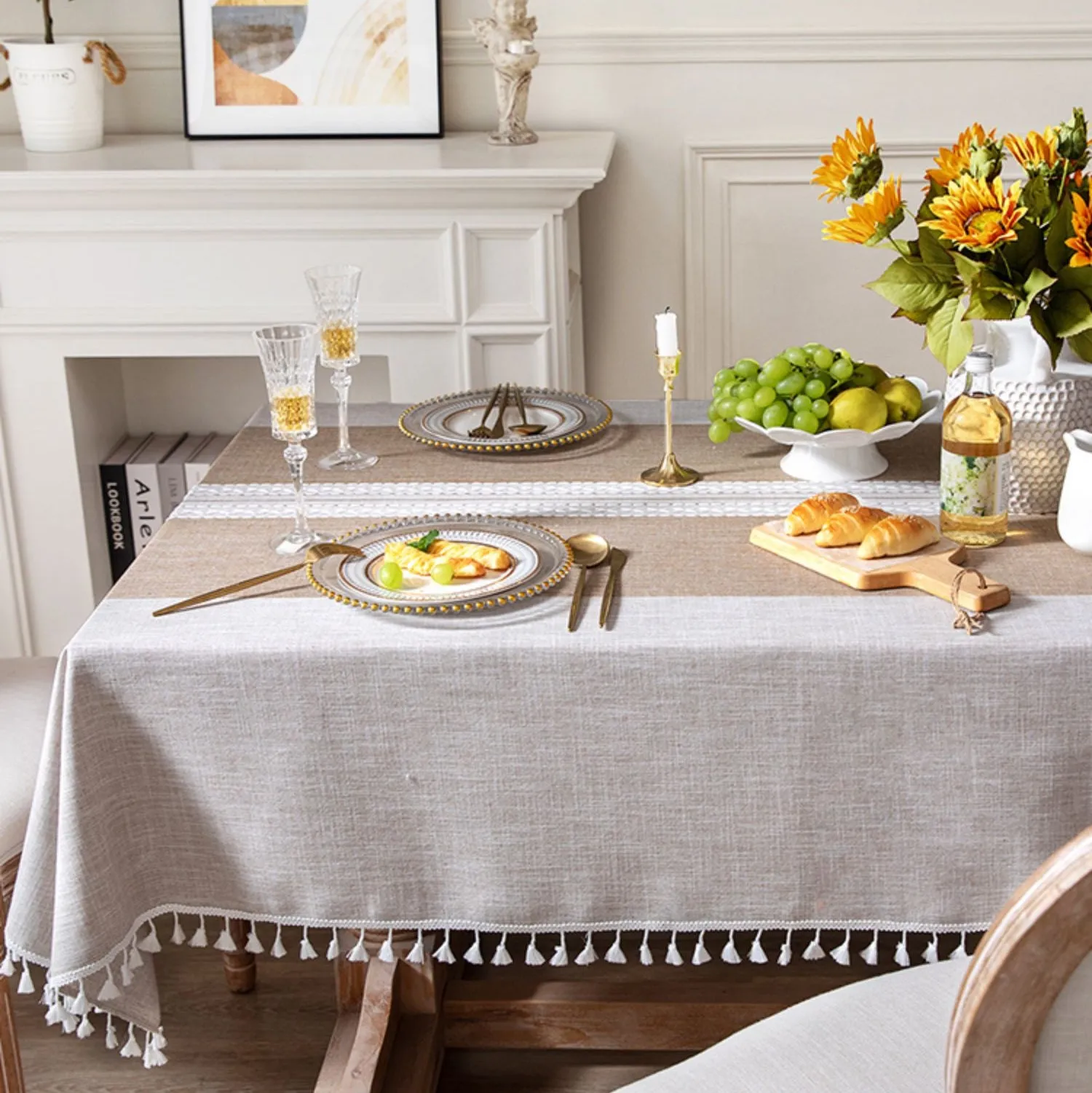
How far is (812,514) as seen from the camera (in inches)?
60.6

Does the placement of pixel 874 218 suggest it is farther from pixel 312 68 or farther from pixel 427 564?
pixel 312 68

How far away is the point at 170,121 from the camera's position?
282 centimetres

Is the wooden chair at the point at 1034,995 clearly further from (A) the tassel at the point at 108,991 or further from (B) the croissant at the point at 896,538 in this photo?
(A) the tassel at the point at 108,991

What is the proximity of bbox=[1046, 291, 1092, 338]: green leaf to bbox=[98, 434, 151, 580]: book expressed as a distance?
1892mm

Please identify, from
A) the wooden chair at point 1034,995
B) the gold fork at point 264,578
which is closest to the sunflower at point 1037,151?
the gold fork at point 264,578

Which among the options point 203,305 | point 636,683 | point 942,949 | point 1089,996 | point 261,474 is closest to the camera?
point 1089,996

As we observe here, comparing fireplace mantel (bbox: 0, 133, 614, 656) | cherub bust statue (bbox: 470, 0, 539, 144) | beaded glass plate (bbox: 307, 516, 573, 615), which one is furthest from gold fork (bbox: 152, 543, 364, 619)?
cherub bust statue (bbox: 470, 0, 539, 144)

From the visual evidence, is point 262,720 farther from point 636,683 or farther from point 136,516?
point 136,516

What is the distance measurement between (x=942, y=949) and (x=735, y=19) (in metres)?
1.66

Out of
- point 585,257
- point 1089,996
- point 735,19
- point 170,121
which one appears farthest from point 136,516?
point 1089,996

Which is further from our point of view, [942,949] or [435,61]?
[435,61]

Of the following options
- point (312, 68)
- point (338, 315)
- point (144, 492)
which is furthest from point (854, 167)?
point (144, 492)

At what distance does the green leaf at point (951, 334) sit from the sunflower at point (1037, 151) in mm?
151

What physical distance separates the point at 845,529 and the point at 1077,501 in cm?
23
